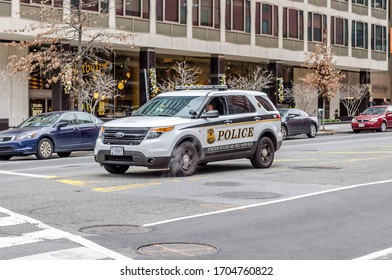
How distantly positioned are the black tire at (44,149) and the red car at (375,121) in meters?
23.7

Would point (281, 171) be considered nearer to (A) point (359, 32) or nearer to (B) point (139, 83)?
(B) point (139, 83)

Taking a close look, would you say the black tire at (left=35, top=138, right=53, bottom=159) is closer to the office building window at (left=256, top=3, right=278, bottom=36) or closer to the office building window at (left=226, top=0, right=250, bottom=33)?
the office building window at (left=226, top=0, right=250, bottom=33)

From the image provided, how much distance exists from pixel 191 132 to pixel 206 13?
1350 inches

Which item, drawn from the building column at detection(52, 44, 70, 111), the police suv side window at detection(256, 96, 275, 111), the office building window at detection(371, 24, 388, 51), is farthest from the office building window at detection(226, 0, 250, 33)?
the police suv side window at detection(256, 96, 275, 111)

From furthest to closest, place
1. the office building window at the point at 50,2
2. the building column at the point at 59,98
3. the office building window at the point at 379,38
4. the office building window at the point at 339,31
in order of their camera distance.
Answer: the office building window at the point at 379,38
the office building window at the point at 339,31
the building column at the point at 59,98
the office building window at the point at 50,2

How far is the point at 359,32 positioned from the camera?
64.6 metres

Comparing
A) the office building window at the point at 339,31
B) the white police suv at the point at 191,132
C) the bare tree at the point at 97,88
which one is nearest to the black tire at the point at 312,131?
the bare tree at the point at 97,88

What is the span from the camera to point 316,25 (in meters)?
59.3

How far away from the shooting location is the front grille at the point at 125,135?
15.3 metres

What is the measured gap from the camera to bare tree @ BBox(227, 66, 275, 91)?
50675 mm

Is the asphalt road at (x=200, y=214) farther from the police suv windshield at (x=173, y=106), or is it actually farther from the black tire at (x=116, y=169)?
the police suv windshield at (x=173, y=106)

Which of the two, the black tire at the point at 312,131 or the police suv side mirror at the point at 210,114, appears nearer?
the police suv side mirror at the point at 210,114

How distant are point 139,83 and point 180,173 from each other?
31.7 metres

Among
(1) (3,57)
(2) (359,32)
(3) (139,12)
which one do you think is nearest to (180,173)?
(1) (3,57)
